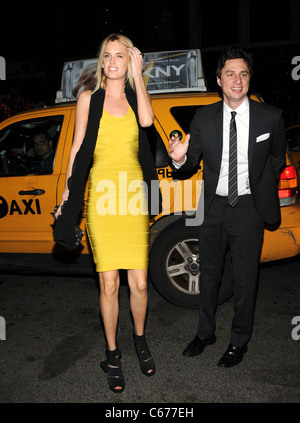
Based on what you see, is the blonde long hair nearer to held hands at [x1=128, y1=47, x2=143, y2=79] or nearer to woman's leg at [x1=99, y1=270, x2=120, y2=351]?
held hands at [x1=128, y1=47, x2=143, y2=79]

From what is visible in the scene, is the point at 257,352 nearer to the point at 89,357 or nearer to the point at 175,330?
the point at 175,330

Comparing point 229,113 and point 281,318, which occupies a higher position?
point 229,113

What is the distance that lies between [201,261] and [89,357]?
1092mm

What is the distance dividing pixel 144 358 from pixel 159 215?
4.47 feet

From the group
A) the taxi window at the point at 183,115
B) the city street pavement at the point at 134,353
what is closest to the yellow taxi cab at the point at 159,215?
the taxi window at the point at 183,115

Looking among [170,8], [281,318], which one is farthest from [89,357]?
[170,8]

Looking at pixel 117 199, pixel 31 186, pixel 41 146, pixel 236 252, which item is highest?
pixel 41 146

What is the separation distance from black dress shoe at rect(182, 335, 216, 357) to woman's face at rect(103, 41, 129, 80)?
1.99 meters

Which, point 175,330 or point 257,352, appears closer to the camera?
point 257,352

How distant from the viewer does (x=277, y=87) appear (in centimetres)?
1489

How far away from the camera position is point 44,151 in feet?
15.0

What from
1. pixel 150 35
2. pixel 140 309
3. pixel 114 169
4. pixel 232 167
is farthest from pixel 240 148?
pixel 150 35

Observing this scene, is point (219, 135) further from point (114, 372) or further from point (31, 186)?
point (31, 186)

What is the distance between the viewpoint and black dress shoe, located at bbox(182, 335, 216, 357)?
339cm
